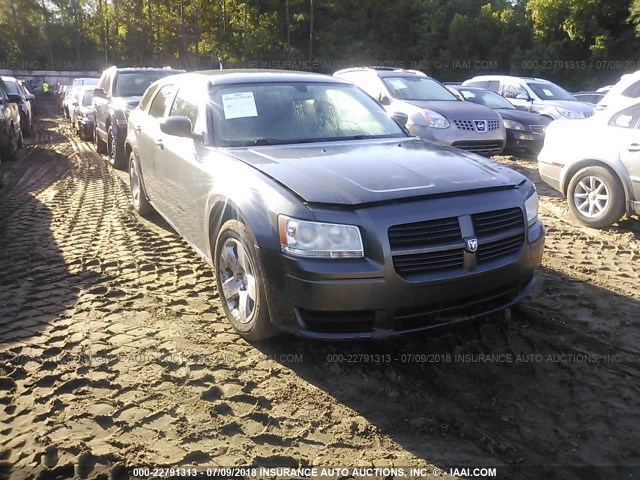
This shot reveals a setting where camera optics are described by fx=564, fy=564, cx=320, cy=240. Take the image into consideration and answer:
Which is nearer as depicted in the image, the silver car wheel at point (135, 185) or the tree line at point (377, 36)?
the silver car wheel at point (135, 185)

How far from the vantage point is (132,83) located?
10281mm

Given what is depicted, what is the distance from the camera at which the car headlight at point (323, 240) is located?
3012 mm

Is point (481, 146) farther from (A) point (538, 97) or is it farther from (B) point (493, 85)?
(B) point (493, 85)

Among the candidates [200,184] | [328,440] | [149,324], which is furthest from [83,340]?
[328,440]

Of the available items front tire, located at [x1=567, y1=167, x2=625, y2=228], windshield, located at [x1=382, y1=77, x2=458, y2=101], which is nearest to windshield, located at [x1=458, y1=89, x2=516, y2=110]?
windshield, located at [x1=382, y1=77, x2=458, y2=101]

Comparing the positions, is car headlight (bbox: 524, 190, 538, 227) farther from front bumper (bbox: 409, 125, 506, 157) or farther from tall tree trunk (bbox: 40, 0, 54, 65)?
tall tree trunk (bbox: 40, 0, 54, 65)

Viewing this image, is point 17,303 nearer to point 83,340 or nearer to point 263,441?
point 83,340

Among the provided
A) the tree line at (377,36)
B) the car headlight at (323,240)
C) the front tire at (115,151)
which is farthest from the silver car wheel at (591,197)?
the tree line at (377,36)

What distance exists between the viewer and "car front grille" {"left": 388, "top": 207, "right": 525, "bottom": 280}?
301cm

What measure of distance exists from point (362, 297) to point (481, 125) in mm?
7006

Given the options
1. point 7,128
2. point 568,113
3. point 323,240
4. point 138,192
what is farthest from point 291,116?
point 568,113

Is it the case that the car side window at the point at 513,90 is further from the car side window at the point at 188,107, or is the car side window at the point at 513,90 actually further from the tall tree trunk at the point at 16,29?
the tall tree trunk at the point at 16,29

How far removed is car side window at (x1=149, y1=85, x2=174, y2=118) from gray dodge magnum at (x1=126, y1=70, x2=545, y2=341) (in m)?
1.22

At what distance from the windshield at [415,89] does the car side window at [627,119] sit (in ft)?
13.7
